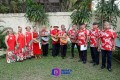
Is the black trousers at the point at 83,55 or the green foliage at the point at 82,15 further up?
the green foliage at the point at 82,15

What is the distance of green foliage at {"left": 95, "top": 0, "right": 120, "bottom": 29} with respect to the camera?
1198 centimetres

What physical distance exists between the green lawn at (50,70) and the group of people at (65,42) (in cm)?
37

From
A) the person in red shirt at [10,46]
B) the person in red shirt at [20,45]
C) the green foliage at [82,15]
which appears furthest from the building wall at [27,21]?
the person in red shirt at [10,46]

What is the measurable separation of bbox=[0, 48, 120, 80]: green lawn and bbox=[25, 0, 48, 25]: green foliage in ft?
11.4

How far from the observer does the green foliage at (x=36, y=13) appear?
12.4 meters

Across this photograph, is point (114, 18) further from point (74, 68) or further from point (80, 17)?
point (74, 68)

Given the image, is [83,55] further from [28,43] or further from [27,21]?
[27,21]

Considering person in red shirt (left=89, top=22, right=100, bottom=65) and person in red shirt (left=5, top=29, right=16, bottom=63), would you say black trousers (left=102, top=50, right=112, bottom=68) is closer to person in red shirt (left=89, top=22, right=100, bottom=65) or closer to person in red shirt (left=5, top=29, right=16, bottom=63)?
person in red shirt (left=89, top=22, right=100, bottom=65)

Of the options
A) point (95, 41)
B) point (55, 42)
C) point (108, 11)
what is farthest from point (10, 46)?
point (108, 11)

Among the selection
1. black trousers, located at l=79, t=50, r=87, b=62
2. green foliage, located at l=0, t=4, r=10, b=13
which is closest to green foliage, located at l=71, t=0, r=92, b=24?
black trousers, located at l=79, t=50, r=87, b=62

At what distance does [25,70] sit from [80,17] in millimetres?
5512

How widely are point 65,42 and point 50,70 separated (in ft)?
7.35

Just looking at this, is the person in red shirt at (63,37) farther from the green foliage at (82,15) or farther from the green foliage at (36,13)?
the green foliage at (36,13)

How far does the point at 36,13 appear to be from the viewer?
12.4 m
